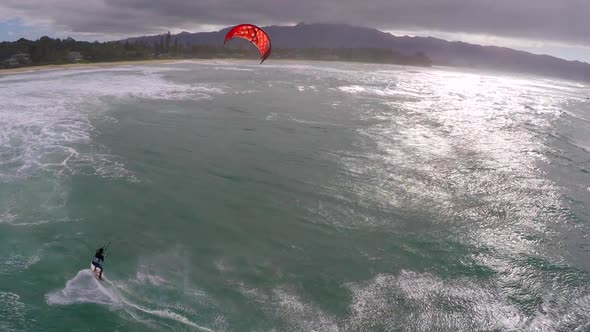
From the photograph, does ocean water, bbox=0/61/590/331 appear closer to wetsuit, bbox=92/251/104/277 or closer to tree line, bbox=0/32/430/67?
wetsuit, bbox=92/251/104/277

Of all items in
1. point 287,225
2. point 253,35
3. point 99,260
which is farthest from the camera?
point 253,35

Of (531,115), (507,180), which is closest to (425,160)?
(507,180)

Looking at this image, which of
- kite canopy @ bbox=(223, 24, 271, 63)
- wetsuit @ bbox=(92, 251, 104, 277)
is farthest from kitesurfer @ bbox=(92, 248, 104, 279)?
kite canopy @ bbox=(223, 24, 271, 63)

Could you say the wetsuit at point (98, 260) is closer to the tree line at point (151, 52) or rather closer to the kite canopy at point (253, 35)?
the kite canopy at point (253, 35)

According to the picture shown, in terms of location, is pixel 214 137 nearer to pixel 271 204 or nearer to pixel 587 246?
pixel 271 204

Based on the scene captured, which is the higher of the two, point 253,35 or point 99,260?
point 253,35

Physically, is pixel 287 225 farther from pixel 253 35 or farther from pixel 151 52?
pixel 151 52

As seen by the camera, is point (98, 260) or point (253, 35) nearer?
point (98, 260)

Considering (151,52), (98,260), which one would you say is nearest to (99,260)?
(98,260)

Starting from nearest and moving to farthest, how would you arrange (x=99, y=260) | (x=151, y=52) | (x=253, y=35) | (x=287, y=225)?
(x=99, y=260) → (x=287, y=225) → (x=253, y=35) → (x=151, y=52)

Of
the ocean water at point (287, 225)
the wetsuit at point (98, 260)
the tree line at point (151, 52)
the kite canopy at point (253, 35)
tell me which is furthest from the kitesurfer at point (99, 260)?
the tree line at point (151, 52)
